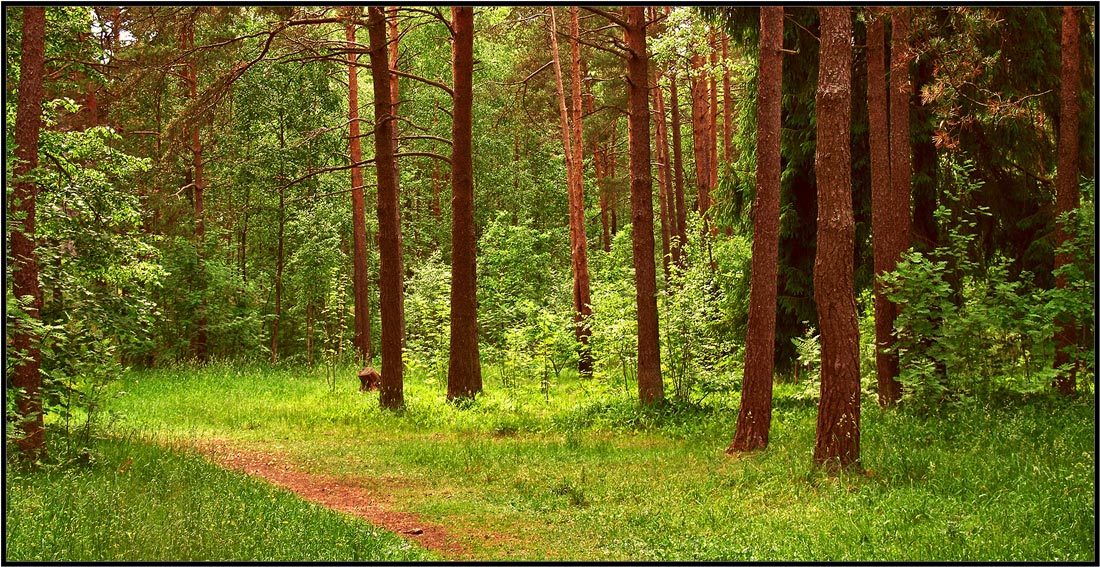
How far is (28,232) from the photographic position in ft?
29.5

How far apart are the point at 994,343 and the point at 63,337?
12.4m

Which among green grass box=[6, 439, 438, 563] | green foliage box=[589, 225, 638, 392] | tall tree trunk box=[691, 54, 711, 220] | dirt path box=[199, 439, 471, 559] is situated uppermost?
tall tree trunk box=[691, 54, 711, 220]

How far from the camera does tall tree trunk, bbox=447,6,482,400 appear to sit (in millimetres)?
16750

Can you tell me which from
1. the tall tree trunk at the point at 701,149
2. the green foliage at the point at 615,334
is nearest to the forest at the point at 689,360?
the green foliage at the point at 615,334

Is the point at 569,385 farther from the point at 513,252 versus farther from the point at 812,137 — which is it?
the point at 513,252

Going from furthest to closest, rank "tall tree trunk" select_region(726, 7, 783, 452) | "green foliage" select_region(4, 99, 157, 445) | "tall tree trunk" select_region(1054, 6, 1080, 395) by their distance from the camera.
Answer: "tall tree trunk" select_region(1054, 6, 1080, 395)
"tall tree trunk" select_region(726, 7, 783, 452)
"green foliage" select_region(4, 99, 157, 445)

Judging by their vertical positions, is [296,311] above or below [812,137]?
below

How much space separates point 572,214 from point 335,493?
1448 cm

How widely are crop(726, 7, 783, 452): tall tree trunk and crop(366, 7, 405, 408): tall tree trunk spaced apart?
7.59 meters

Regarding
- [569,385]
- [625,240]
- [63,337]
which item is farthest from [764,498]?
[625,240]

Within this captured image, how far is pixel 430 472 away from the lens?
11.3 meters

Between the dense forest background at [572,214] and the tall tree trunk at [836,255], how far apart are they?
0.38 meters

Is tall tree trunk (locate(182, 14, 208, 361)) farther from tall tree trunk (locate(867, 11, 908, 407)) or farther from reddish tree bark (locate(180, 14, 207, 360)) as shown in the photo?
tall tree trunk (locate(867, 11, 908, 407))

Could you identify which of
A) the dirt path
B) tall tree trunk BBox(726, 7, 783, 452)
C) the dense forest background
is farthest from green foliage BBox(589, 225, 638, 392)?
the dirt path
